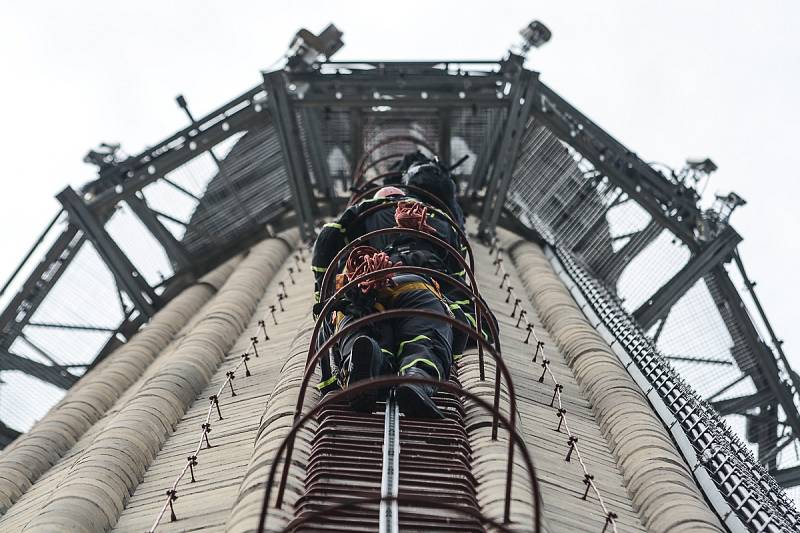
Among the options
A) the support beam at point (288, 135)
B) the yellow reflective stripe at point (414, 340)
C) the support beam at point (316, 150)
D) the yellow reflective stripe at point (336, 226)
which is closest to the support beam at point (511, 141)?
the support beam at point (288, 135)

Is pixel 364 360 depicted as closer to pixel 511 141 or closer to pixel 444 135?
pixel 511 141

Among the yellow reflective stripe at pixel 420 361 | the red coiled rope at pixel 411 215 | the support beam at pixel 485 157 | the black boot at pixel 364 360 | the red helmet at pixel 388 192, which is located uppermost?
the support beam at pixel 485 157

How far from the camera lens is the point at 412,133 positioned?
2759 cm

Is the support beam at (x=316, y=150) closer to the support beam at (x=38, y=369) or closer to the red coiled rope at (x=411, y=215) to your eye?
the support beam at (x=38, y=369)

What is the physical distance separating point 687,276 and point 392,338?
13400mm

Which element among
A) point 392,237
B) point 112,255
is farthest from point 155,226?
point 392,237

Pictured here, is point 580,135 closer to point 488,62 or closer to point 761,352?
point 488,62

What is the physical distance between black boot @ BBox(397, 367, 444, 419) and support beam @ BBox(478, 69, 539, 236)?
1154 cm

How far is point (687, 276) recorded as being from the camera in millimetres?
22953

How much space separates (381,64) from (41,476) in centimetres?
1085

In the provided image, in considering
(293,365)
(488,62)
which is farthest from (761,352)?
(293,365)

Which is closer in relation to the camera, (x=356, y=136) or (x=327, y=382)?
(x=327, y=382)

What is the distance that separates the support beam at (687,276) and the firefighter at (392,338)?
12599mm

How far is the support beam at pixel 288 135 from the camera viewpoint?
2091cm
